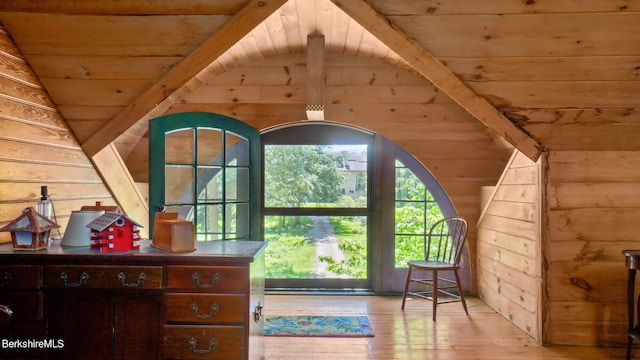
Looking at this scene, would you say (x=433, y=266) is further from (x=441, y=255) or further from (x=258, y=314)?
(x=258, y=314)

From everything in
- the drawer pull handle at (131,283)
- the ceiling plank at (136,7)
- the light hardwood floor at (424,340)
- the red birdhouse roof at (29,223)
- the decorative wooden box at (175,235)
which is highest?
the ceiling plank at (136,7)

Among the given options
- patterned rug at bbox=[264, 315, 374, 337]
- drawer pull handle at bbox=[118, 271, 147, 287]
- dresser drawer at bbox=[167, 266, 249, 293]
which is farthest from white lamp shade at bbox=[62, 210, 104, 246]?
patterned rug at bbox=[264, 315, 374, 337]

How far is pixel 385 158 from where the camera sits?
13.0ft

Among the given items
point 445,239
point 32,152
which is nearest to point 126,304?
point 32,152

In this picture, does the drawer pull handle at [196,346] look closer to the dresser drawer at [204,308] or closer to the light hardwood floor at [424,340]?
the dresser drawer at [204,308]

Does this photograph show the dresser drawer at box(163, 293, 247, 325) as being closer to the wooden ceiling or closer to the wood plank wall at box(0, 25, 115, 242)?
the wood plank wall at box(0, 25, 115, 242)

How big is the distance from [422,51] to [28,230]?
84.7 inches

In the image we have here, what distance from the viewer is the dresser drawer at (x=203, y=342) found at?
1.84 meters

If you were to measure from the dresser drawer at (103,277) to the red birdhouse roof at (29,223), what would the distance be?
0.63 feet

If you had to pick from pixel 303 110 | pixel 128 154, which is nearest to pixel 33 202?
pixel 128 154

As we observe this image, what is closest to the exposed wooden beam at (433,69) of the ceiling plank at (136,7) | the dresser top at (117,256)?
the ceiling plank at (136,7)

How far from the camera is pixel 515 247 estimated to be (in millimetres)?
3043

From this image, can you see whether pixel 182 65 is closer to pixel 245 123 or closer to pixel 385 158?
pixel 245 123

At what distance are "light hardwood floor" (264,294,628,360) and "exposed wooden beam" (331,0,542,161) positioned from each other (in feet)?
4.00
